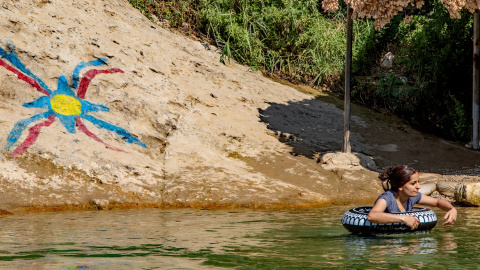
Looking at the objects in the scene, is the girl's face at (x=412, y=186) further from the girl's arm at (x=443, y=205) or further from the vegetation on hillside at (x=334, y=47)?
the vegetation on hillside at (x=334, y=47)

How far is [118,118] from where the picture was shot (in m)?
12.6

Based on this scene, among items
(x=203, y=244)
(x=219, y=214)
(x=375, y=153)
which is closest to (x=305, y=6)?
(x=375, y=153)

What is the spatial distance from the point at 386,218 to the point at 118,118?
7.66m

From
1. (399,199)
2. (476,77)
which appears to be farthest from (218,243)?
(476,77)

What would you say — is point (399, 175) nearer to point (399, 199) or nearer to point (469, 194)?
point (399, 199)

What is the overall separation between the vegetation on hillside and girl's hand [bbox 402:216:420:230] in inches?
460

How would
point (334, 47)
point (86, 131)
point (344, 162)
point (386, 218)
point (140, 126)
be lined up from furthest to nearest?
point (334, 47) < point (140, 126) < point (344, 162) < point (86, 131) < point (386, 218)

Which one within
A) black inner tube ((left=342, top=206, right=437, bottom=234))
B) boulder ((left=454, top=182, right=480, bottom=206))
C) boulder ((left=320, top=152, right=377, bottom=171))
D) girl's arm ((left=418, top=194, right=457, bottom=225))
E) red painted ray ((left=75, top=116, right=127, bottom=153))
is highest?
red painted ray ((left=75, top=116, right=127, bottom=153))

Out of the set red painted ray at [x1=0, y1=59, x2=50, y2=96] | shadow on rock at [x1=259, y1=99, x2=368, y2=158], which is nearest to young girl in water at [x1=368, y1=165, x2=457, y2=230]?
shadow on rock at [x1=259, y1=99, x2=368, y2=158]

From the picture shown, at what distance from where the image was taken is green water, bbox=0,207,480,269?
210 inches

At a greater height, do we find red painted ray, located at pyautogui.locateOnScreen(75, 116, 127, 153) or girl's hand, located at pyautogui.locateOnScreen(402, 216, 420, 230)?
red painted ray, located at pyautogui.locateOnScreen(75, 116, 127, 153)

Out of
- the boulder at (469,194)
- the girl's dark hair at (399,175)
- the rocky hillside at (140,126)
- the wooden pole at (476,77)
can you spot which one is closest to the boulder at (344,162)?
the rocky hillside at (140,126)

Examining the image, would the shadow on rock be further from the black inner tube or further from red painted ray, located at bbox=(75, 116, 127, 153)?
the black inner tube

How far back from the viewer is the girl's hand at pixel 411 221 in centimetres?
613
